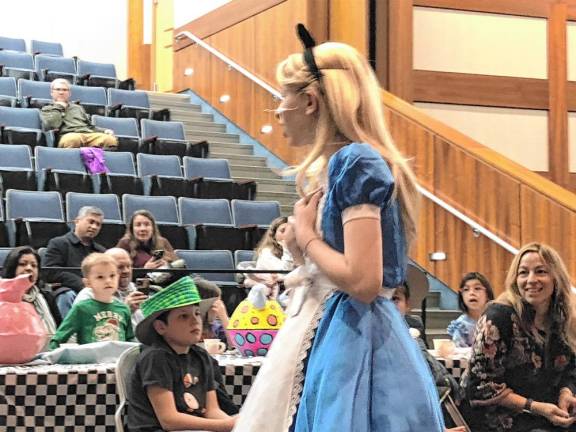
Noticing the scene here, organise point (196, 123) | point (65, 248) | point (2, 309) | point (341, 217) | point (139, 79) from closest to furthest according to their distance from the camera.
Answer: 1. point (341, 217)
2. point (2, 309)
3. point (65, 248)
4. point (196, 123)
5. point (139, 79)

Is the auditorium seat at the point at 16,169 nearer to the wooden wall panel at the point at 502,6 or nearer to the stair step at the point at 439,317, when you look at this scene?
the stair step at the point at 439,317

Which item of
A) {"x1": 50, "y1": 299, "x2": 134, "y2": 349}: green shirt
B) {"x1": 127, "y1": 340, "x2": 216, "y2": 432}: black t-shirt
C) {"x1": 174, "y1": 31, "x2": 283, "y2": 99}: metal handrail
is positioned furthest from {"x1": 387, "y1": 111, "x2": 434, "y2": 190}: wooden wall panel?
{"x1": 127, "y1": 340, "x2": 216, "y2": 432}: black t-shirt

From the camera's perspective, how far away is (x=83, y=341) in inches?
138

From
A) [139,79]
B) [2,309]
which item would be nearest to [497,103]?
[139,79]

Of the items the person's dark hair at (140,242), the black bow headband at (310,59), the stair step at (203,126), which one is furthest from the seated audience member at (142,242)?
the black bow headband at (310,59)

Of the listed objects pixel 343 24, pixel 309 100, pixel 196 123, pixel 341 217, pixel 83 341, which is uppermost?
pixel 343 24

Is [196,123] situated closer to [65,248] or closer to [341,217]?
[65,248]

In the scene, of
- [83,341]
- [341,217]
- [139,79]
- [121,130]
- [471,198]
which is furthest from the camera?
[139,79]

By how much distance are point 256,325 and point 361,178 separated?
5.86 ft

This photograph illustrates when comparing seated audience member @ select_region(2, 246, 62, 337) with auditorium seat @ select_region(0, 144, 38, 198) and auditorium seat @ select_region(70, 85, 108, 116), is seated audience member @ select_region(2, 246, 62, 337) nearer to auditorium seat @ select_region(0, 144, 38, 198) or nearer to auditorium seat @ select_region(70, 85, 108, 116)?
auditorium seat @ select_region(0, 144, 38, 198)

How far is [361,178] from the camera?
1544mm

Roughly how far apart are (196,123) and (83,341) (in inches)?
242

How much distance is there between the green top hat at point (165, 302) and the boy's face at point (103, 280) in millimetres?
1008

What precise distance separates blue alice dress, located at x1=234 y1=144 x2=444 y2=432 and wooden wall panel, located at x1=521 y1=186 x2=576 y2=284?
4.65 m
